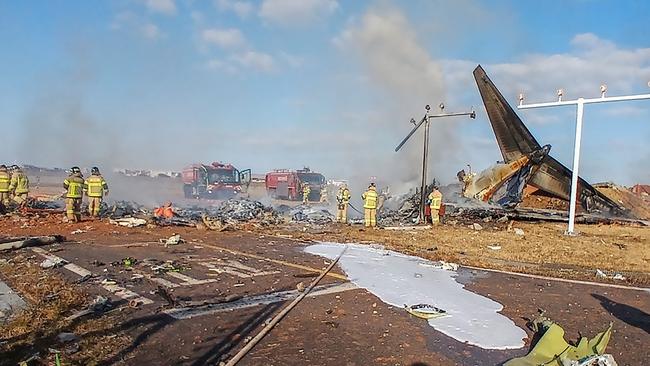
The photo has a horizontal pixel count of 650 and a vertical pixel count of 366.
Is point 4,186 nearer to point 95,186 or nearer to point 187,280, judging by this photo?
point 95,186

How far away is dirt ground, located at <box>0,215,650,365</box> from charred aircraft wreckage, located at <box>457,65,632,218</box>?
22.9 feet

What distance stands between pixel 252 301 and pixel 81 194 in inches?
425

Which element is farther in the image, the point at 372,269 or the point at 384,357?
the point at 372,269

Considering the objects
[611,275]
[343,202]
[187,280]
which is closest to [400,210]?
[343,202]

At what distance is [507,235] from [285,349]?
1162cm

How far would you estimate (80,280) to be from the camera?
6867mm

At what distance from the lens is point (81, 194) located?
1466cm

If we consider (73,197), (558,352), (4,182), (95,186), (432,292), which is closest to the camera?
(558,352)

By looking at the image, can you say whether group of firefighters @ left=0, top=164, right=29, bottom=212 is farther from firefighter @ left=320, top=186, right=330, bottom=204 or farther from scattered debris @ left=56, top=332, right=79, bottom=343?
firefighter @ left=320, top=186, right=330, bottom=204

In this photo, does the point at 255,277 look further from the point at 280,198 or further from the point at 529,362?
the point at 280,198

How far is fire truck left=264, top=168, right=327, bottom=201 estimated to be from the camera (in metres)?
33.5

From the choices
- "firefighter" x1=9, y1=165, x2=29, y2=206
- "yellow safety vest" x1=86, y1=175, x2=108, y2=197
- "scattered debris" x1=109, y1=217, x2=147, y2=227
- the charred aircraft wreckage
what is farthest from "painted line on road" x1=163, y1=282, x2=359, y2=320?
"firefighter" x1=9, y1=165, x2=29, y2=206

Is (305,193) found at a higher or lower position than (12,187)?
higher

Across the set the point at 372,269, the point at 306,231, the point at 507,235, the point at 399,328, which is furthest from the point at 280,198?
the point at 399,328
